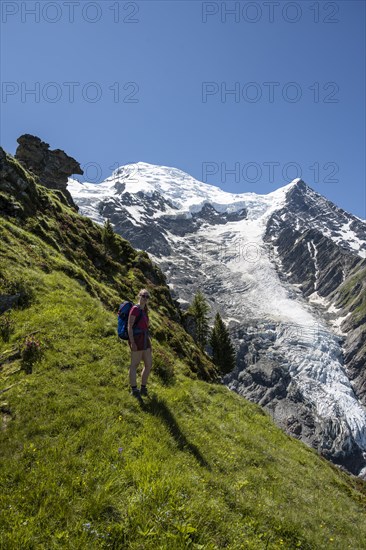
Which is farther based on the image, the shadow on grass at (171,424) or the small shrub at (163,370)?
the small shrub at (163,370)

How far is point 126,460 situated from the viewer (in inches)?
286

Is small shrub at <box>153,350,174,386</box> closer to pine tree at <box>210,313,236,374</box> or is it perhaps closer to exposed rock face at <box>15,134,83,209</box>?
exposed rock face at <box>15,134,83,209</box>

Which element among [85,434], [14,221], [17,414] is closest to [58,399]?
[17,414]

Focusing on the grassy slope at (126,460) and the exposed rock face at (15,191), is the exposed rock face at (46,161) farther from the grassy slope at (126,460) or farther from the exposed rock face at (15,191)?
the grassy slope at (126,460)

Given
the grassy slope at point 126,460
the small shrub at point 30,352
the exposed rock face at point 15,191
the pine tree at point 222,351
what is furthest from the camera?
the pine tree at point 222,351

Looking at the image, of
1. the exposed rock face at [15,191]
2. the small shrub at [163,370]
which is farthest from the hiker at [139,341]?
the exposed rock face at [15,191]

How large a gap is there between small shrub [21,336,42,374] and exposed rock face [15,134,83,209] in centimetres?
5236

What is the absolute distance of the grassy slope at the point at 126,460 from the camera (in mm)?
5816

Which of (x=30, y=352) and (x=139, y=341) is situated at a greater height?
(x=139, y=341)

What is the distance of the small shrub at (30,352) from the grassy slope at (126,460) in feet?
0.64

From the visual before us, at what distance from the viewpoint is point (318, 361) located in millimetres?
180375

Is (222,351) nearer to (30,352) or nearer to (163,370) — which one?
(163,370)

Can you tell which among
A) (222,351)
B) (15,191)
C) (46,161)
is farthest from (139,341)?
(46,161)

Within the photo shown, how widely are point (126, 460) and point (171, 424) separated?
99.3 inches
